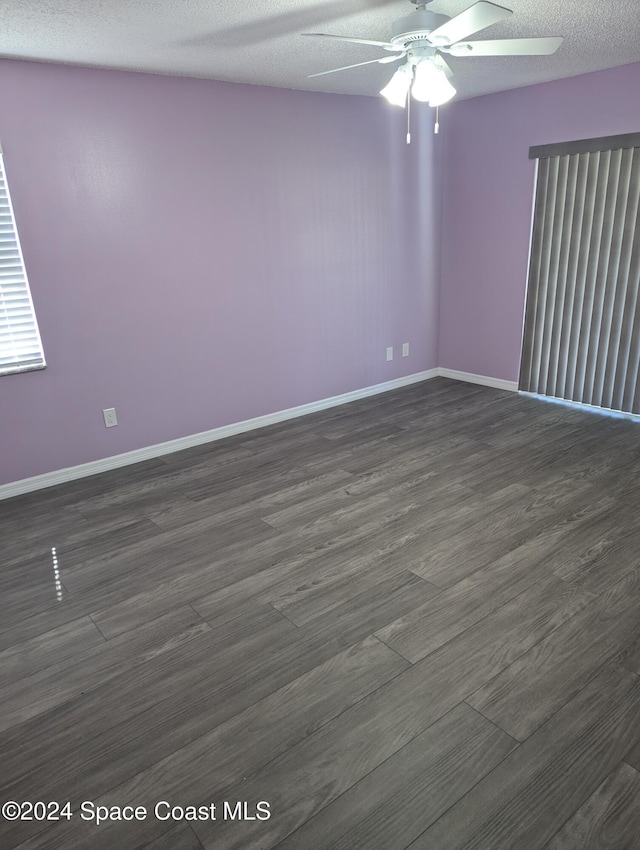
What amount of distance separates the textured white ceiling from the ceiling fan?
21 cm

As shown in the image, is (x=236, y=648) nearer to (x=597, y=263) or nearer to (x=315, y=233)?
(x=315, y=233)

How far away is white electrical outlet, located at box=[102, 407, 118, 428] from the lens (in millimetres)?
3643

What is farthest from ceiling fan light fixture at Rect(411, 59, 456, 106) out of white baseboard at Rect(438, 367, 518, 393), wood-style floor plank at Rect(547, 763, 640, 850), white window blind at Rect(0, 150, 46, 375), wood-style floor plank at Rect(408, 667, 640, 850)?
white baseboard at Rect(438, 367, 518, 393)

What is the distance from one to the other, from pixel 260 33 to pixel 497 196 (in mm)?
2637

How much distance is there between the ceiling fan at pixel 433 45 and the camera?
85.0 inches

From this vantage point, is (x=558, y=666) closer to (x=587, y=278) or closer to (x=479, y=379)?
(x=587, y=278)

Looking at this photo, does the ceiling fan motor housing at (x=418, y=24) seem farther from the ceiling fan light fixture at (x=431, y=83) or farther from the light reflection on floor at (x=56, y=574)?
the light reflection on floor at (x=56, y=574)

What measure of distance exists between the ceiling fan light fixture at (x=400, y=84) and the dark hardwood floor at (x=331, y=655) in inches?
80.0

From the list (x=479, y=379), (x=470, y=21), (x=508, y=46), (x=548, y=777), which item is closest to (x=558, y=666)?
(x=548, y=777)

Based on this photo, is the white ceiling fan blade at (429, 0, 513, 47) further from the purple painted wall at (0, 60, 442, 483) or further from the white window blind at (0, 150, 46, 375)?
the white window blind at (0, 150, 46, 375)

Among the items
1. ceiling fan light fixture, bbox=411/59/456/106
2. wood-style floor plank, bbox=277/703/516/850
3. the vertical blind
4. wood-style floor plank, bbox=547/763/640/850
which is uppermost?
ceiling fan light fixture, bbox=411/59/456/106

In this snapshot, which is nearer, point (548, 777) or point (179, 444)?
point (548, 777)

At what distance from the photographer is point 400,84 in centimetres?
260

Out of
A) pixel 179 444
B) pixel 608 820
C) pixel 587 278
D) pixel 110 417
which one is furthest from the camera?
pixel 587 278
